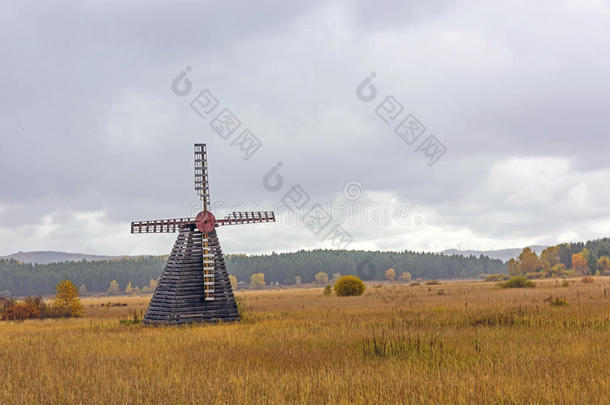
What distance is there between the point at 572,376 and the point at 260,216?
66.5ft

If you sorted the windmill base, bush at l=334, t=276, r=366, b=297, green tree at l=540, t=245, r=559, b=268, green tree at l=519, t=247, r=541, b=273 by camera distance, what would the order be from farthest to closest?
green tree at l=540, t=245, r=559, b=268 → green tree at l=519, t=247, r=541, b=273 → bush at l=334, t=276, r=366, b=297 → the windmill base

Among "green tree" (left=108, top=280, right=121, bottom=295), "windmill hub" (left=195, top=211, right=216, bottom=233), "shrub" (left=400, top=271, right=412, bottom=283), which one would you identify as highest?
"windmill hub" (left=195, top=211, right=216, bottom=233)

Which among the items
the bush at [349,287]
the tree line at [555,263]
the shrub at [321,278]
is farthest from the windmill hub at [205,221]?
the shrub at [321,278]

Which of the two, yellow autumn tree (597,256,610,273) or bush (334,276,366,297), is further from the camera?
yellow autumn tree (597,256,610,273)

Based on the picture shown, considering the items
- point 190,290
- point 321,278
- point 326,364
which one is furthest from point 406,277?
point 326,364

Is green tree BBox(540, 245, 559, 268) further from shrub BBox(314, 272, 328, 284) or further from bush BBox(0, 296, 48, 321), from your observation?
bush BBox(0, 296, 48, 321)

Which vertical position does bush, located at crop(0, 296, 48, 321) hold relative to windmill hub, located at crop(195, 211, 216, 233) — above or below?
below

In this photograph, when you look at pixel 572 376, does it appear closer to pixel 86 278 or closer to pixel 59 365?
pixel 59 365

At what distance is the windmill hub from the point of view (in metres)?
27.8

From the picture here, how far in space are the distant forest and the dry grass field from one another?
142370 millimetres

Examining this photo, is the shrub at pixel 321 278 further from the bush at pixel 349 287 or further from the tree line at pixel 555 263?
the bush at pixel 349 287

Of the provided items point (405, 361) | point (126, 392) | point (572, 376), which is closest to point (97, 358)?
point (126, 392)

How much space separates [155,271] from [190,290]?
526ft

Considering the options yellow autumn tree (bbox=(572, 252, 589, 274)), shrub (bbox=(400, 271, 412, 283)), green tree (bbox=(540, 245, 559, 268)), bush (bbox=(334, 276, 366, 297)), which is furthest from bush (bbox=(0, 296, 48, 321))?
shrub (bbox=(400, 271, 412, 283))
